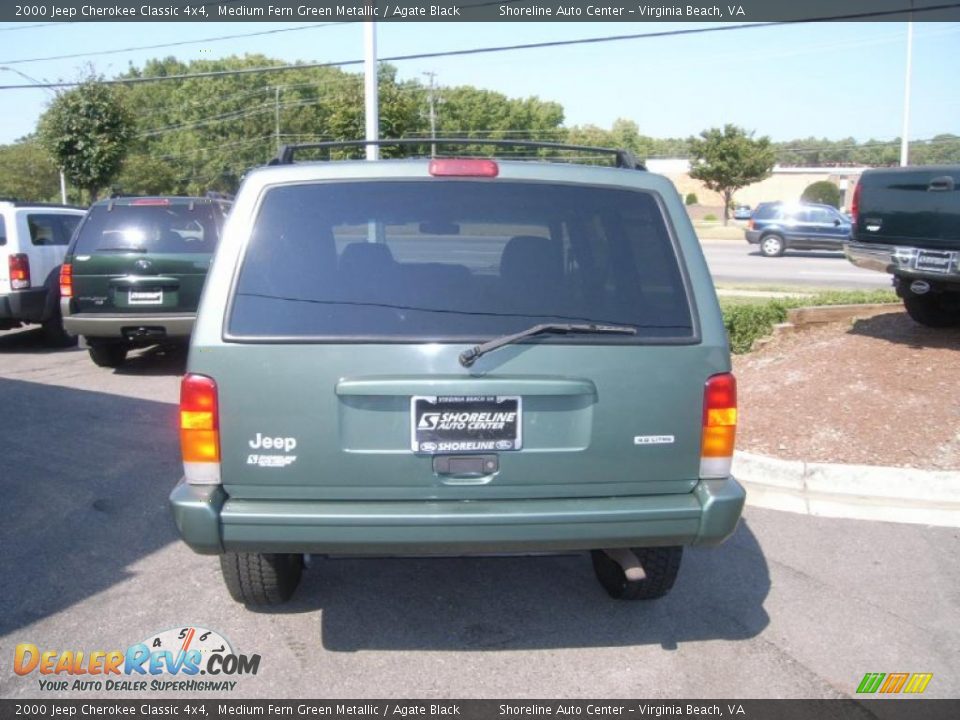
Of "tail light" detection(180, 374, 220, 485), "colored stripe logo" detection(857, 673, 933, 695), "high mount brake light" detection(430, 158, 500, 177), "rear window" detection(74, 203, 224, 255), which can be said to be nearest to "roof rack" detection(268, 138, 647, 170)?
"high mount brake light" detection(430, 158, 500, 177)

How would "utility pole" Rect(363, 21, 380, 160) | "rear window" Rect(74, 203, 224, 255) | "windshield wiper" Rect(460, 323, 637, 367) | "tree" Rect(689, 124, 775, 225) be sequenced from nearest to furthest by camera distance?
"windshield wiper" Rect(460, 323, 637, 367), "rear window" Rect(74, 203, 224, 255), "utility pole" Rect(363, 21, 380, 160), "tree" Rect(689, 124, 775, 225)

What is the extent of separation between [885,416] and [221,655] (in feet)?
16.8

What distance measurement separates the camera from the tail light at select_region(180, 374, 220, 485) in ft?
10.4

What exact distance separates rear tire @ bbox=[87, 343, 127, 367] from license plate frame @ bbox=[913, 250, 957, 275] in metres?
8.38

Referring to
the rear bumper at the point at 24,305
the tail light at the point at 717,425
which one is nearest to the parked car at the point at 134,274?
Answer: the rear bumper at the point at 24,305

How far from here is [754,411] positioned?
704 cm

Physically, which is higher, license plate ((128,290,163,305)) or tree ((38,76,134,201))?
tree ((38,76,134,201))

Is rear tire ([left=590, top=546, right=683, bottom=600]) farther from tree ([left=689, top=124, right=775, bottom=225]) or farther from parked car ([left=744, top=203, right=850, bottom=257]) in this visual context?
tree ([left=689, top=124, right=775, bottom=225])

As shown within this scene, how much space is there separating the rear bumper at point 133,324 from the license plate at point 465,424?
6725 mm

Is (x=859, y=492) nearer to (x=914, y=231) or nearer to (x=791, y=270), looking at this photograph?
(x=914, y=231)

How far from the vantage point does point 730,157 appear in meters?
43.4
